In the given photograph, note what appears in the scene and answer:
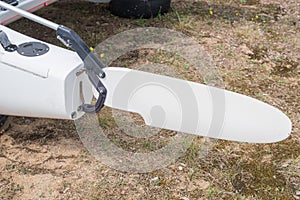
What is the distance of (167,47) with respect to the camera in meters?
4.21

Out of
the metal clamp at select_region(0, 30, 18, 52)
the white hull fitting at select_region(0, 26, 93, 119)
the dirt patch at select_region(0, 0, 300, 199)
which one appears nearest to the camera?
the white hull fitting at select_region(0, 26, 93, 119)

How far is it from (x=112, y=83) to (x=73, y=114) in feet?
0.89

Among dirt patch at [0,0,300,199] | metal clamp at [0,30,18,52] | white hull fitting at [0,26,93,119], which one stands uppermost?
metal clamp at [0,30,18,52]

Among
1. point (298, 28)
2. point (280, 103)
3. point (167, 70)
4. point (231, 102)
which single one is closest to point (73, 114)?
point (231, 102)

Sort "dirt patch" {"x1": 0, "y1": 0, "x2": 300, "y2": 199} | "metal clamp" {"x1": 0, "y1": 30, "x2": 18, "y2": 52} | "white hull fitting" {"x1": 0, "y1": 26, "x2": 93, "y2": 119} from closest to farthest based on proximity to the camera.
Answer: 1. "white hull fitting" {"x1": 0, "y1": 26, "x2": 93, "y2": 119}
2. "metal clamp" {"x1": 0, "y1": 30, "x2": 18, "y2": 52}
3. "dirt patch" {"x1": 0, "y1": 0, "x2": 300, "y2": 199}

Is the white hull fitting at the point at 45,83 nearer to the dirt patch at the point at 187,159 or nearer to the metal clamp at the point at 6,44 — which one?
the metal clamp at the point at 6,44

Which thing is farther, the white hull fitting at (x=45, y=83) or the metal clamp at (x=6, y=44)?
the metal clamp at (x=6, y=44)

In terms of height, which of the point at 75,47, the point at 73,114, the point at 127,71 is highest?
the point at 75,47

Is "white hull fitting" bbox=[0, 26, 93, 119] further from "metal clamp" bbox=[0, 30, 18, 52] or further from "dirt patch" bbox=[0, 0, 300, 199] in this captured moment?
"dirt patch" bbox=[0, 0, 300, 199]

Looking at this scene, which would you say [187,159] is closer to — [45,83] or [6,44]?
[45,83]

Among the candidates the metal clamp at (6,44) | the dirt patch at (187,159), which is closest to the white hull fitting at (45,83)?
the metal clamp at (6,44)

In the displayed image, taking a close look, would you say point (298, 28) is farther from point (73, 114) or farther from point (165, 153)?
point (73, 114)

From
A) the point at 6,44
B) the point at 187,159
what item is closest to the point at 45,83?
the point at 6,44

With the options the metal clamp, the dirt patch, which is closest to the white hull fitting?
the metal clamp
